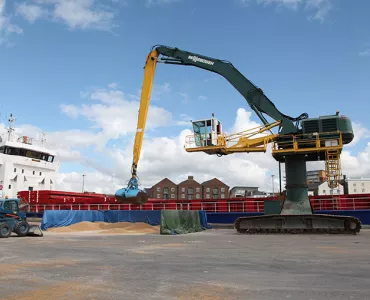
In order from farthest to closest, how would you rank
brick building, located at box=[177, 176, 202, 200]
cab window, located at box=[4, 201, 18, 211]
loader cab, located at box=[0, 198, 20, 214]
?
brick building, located at box=[177, 176, 202, 200] → cab window, located at box=[4, 201, 18, 211] → loader cab, located at box=[0, 198, 20, 214]

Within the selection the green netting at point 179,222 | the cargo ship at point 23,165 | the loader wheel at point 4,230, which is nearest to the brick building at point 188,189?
the cargo ship at point 23,165

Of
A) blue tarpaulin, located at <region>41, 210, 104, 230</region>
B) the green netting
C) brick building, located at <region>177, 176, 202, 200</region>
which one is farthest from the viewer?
brick building, located at <region>177, 176, 202, 200</region>

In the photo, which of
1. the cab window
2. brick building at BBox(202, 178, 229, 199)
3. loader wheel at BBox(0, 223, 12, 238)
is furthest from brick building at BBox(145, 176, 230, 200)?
loader wheel at BBox(0, 223, 12, 238)

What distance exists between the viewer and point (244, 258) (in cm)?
1066

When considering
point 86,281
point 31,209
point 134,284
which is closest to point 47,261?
point 86,281

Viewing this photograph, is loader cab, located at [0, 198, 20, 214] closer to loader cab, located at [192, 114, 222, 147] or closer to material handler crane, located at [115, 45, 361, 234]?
material handler crane, located at [115, 45, 361, 234]

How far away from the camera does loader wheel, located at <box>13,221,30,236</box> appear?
66.5 feet

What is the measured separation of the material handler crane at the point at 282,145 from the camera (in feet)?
64.5

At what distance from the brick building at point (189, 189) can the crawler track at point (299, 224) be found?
87.3 m

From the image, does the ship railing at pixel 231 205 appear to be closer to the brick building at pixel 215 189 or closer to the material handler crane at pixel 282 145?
the material handler crane at pixel 282 145

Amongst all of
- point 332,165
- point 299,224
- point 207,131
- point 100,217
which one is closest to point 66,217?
point 100,217

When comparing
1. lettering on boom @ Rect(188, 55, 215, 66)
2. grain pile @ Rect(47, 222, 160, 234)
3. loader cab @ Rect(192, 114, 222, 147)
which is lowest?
grain pile @ Rect(47, 222, 160, 234)

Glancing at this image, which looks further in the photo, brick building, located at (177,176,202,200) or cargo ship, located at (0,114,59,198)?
brick building, located at (177,176,202,200)

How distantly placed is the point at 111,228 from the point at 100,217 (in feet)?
11.1
